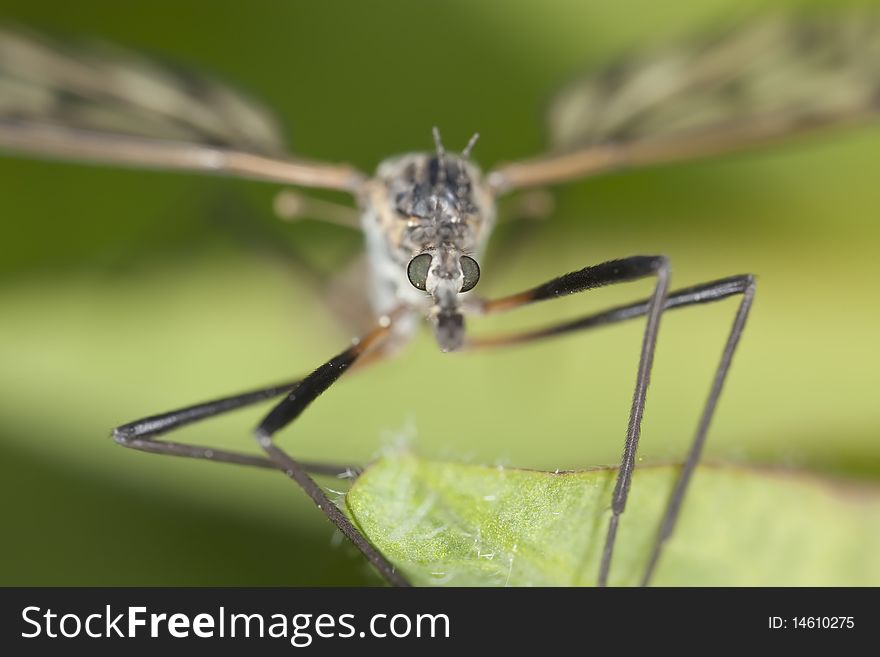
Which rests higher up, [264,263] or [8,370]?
[264,263]

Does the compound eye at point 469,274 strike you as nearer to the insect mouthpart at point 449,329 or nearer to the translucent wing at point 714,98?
the insect mouthpart at point 449,329

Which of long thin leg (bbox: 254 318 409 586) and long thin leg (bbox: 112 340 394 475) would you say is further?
long thin leg (bbox: 112 340 394 475)

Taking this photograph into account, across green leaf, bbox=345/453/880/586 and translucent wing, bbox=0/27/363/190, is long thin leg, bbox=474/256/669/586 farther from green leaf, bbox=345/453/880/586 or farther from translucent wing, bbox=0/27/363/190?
translucent wing, bbox=0/27/363/190

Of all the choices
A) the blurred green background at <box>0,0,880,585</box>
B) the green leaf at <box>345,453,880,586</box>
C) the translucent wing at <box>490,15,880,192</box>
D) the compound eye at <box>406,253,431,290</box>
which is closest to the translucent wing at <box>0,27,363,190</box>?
the blurred green background at <box>0,0,880,585</box>

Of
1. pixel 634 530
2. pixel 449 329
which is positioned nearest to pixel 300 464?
pixel 449 329

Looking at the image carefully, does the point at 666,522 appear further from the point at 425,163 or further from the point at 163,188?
the point at 163,188
